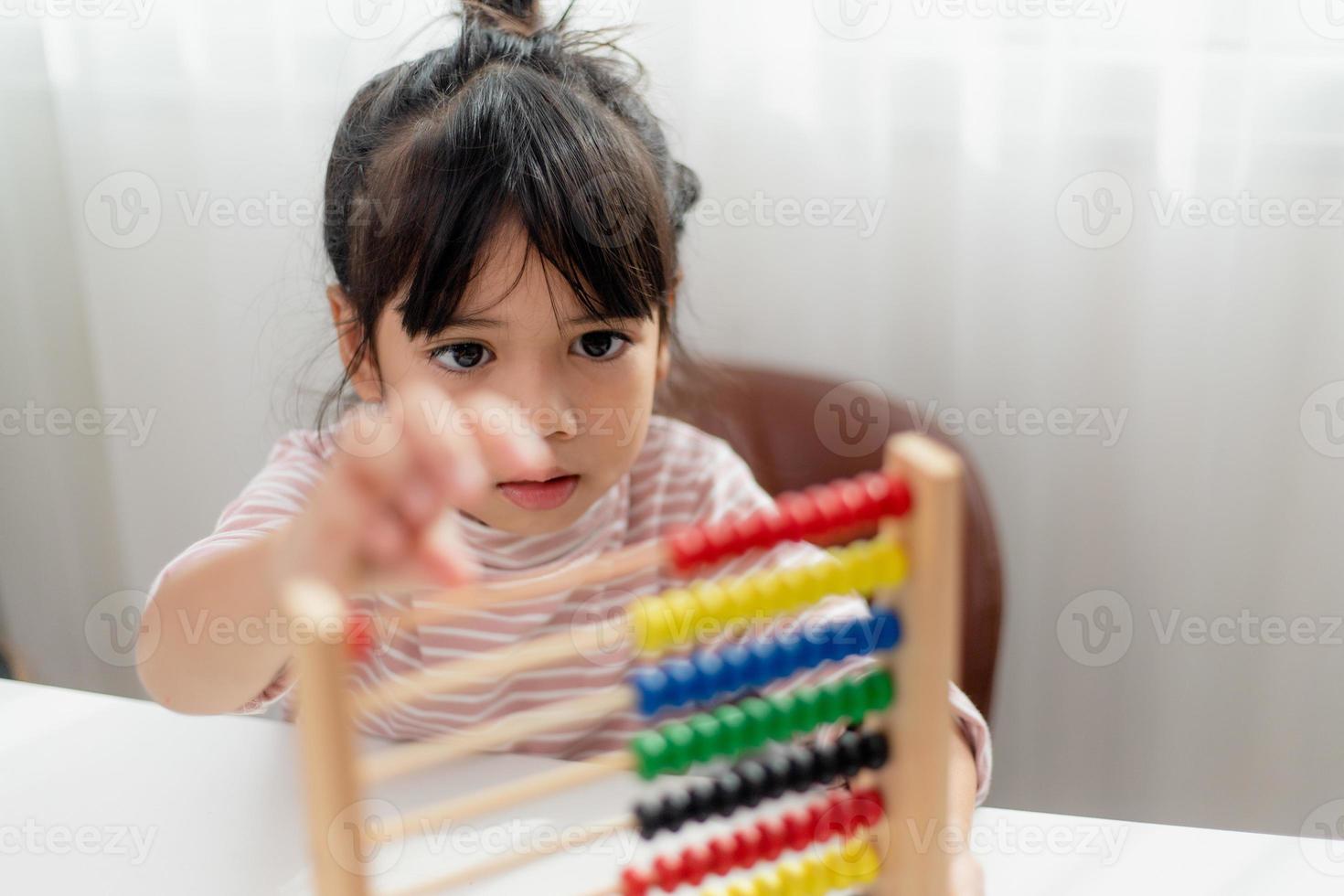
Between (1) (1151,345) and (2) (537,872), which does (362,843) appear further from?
(1) (1151,345)

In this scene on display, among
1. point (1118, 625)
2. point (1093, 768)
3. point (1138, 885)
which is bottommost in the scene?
point (1093, 768)

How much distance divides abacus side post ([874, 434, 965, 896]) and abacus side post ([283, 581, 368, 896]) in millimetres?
258

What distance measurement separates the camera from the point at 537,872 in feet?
2.35

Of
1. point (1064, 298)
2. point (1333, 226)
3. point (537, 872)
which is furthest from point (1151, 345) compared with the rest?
point (537, 872)

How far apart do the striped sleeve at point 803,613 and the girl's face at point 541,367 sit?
138 millimetres

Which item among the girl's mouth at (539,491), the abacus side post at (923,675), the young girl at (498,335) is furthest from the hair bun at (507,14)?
the abacus side post at (923,675)

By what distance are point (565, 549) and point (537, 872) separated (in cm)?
36

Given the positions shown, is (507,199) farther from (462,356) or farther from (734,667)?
(734,667)

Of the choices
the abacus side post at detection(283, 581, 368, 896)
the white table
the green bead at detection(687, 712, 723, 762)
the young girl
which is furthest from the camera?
the young girl

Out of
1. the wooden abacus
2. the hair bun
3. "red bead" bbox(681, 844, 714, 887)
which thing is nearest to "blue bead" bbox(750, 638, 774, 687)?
the wooden abacus

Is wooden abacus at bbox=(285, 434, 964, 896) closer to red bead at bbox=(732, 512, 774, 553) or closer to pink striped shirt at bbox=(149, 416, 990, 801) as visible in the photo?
red bead at bbox=(732, 512, 774, 553)

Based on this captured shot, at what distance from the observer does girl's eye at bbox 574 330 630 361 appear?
87 centimetres

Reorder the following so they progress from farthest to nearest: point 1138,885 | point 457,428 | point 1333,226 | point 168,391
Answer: point 168,391 → point 1333,226 → point 1138,885 → point 457,428

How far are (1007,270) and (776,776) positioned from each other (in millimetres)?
909
